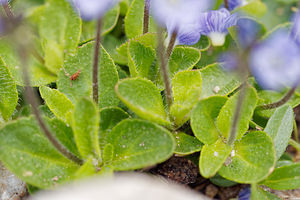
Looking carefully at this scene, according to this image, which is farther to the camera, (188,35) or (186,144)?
(188,35)

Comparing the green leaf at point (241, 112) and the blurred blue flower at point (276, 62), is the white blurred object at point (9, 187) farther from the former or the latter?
the blurred blue flower at point (276, 62)

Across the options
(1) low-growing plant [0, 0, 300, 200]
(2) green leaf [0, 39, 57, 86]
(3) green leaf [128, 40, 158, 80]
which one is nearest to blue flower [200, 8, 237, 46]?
(1) low-growing plant [0, 0, 300, 200]

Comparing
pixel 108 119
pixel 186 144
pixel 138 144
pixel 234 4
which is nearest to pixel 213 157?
pixel 186 144

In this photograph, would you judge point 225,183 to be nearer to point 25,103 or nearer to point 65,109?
point 65,109

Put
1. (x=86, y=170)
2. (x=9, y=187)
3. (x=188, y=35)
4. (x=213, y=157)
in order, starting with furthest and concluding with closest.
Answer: (x=188, y=35) < (x=9, y=187) < (x=213, y=157) < (x=86, y=170)

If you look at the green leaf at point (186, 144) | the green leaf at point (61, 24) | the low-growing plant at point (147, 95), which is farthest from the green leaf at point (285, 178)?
the green leaf at point (61, 24)

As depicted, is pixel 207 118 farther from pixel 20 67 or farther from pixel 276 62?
pixel 20 67
